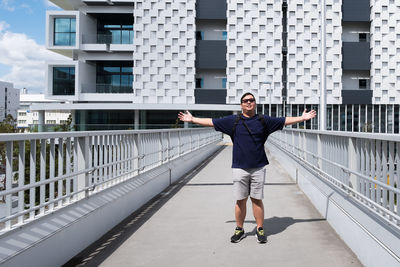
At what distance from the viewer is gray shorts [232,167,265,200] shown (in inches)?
205

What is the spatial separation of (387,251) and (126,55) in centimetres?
5168

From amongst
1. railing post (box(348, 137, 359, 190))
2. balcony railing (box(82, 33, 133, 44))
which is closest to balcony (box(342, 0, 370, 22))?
balcony railing (box(82, 33, 133, 44))

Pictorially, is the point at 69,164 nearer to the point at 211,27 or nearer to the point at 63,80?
the point at 63,80

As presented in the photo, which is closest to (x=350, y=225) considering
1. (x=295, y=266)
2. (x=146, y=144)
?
(x=295, y=266)

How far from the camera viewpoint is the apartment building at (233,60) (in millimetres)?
52281

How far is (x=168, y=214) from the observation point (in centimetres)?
707

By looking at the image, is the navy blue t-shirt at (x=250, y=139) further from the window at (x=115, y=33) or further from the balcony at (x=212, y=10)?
the balcony at (x=212, y=10)

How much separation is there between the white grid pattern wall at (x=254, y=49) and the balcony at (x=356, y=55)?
8950mm

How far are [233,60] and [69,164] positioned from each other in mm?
49494

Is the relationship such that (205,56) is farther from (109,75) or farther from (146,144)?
(146,144)

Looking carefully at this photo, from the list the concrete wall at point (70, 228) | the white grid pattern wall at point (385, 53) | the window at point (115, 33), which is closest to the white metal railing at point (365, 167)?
the concrete wall at point (70, 228)

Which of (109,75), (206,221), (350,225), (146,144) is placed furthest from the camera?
(109,75)

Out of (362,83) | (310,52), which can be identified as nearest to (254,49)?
(310,52)

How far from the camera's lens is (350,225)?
4.93 meters
